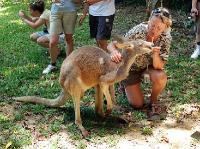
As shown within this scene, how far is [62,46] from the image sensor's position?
8594mm

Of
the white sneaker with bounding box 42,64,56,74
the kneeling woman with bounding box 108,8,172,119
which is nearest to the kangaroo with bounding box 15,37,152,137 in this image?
the kneeling woman with bounding box 108,8,172,119

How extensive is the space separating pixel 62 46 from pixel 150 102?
3.28 m

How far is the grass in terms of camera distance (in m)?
5.03

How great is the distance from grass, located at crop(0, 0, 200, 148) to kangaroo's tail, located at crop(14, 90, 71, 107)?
81mm

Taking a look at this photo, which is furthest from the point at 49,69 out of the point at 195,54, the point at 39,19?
the point at 195,54

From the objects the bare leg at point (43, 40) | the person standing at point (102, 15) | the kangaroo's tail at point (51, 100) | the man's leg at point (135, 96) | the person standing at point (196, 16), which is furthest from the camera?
the bare leg at point (43, 40)

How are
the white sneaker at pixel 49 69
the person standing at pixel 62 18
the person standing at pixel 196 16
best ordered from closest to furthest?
1. the person standing at pixel 62 18
2. the white sneaker at pixel 49 69
3. the person standing at pixel 196 16

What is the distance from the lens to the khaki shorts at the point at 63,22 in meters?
6.79

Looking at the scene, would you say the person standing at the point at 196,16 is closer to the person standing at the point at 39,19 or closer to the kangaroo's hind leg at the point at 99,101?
the person standing at the point at 39,19

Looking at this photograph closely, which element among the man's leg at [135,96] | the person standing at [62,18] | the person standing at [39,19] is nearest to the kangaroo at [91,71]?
the man's leg at [135,96]

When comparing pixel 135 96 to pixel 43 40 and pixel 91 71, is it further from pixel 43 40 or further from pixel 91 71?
pixel 43 40

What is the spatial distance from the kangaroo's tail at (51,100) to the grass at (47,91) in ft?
0.26

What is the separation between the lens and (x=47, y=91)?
20.7 ft

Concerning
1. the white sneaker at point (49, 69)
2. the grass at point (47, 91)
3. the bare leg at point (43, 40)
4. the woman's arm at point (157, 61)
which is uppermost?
the woman's arm at point (157, 61)
